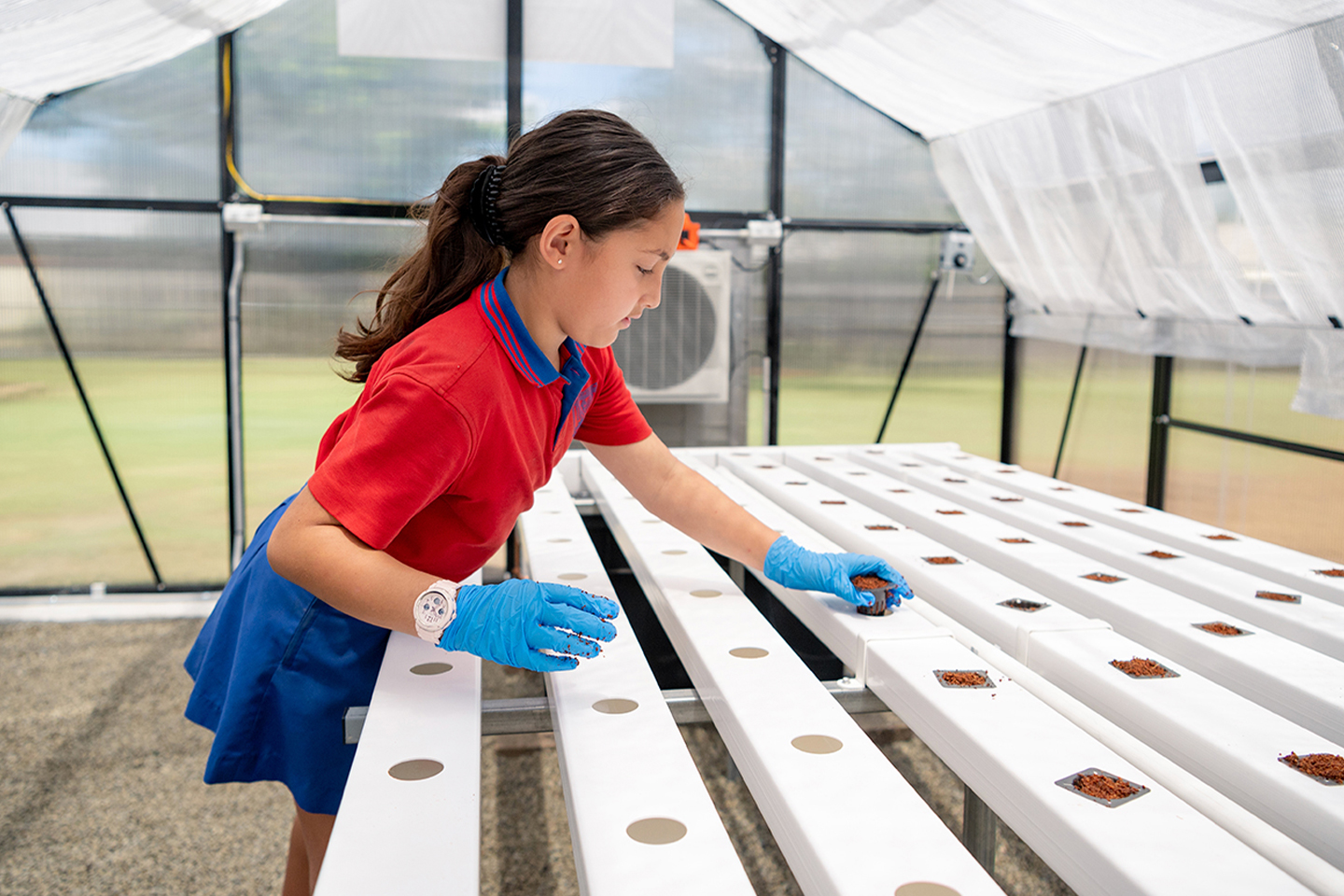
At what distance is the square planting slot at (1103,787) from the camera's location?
34.7 inches

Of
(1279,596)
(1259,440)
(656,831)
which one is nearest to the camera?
(656,831)

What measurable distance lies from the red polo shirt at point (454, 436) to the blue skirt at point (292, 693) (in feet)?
0.53

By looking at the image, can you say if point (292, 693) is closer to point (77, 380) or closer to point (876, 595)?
point (876, 595)

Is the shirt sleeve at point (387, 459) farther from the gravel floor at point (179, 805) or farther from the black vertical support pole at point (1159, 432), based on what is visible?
the black vertical support pole at point (1159, 432)

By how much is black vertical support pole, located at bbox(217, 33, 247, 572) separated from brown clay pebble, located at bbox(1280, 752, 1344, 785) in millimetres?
3734

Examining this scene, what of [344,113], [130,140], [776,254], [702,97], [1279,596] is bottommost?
[1279,596]

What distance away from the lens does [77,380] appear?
369cm

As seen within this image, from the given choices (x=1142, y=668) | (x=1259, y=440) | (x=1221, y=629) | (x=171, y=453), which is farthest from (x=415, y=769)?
(x=171, y=453)

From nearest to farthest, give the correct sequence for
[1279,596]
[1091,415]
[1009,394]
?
[1279,596], [1091,415], [1009,394]

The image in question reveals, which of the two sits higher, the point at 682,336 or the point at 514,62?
the point at 514,62

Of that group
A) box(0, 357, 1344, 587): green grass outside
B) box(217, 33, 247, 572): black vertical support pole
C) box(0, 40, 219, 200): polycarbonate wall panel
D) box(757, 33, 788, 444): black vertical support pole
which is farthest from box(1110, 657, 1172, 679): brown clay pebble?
box(0, 40, 219, 200): polycarbonate wall panel

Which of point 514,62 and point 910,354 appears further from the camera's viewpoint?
point 910,354

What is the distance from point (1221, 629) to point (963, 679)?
1.54 ft

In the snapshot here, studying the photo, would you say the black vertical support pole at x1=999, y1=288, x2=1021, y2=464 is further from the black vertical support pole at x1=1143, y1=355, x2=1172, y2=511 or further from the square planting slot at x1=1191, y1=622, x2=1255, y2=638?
the square planting slot at x1=1191, y1=622, x2=1255, y2=638
